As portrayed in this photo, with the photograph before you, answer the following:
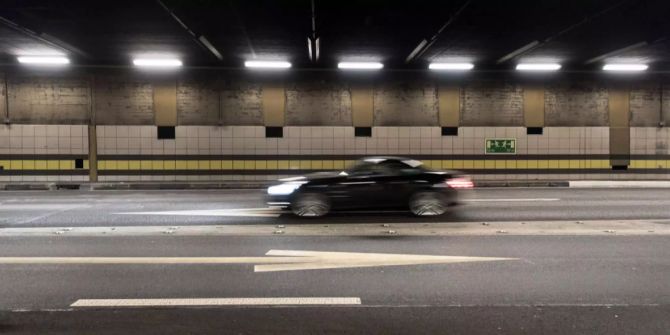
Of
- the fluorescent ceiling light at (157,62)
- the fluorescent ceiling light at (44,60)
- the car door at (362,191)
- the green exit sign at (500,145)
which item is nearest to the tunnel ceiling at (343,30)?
the fluorescent ceiling light at (44,60)

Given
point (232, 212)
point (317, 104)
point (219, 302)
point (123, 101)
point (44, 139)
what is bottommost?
point (219, 302)

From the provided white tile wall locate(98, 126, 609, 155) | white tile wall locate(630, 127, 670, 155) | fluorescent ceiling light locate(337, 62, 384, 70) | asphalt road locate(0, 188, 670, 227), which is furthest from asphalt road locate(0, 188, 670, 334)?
white tile wall locate(630, 127, 670, 155)

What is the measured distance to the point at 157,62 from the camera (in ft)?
62.3

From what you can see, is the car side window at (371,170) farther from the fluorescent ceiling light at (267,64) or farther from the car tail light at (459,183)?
the fluorescent ceiling light at (267,64)

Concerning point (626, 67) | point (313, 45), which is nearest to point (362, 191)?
point (313, 45)

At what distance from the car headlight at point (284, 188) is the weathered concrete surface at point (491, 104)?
12.9 meters

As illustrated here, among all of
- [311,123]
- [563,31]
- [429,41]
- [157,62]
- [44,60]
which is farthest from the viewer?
[311,123]

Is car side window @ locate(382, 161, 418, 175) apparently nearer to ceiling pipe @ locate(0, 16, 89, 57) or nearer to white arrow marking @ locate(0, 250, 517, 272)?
white arrow marking @ locate(0, 250, 517, 272)

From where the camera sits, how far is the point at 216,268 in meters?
5.98

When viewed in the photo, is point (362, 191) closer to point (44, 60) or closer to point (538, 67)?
point (538, 67)

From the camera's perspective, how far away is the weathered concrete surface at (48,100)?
19219mm

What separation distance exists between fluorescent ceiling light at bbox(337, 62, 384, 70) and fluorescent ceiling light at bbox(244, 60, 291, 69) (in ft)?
7.86

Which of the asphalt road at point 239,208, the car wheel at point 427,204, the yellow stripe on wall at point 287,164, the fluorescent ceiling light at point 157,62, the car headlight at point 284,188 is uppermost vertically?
the fluorescent ceiling light at point 157,62

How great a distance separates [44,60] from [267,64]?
9208mm
